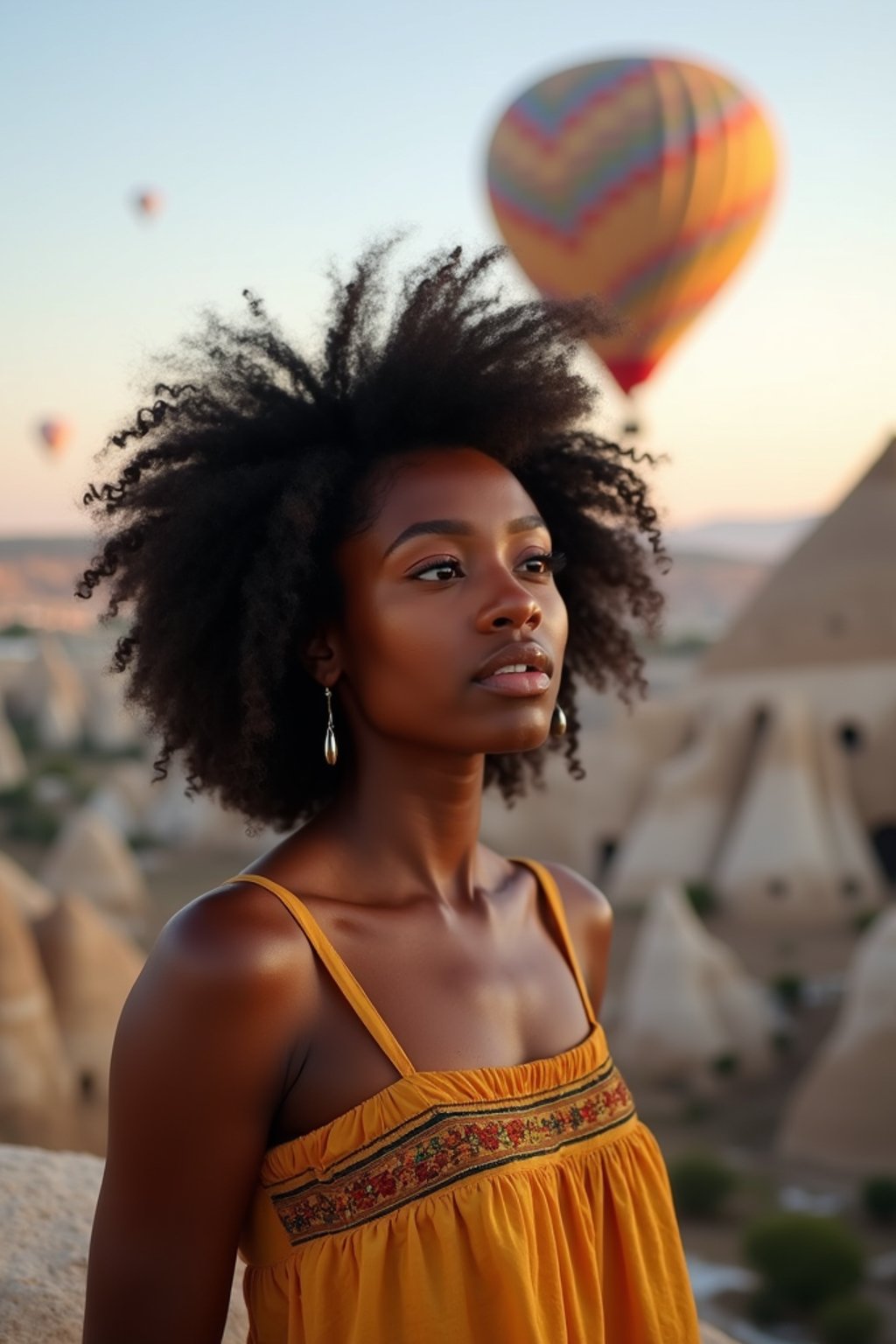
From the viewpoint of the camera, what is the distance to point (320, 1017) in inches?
87.3

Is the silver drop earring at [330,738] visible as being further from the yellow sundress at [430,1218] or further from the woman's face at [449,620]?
the yellow sundress at [430,1218]

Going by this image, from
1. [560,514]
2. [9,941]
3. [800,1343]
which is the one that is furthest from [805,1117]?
[560,514]

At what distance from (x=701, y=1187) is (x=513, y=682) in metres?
13.2

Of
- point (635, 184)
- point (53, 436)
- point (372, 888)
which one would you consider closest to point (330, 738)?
point (372, 888)

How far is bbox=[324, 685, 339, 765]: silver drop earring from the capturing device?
97.2 inches

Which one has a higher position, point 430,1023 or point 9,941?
point 9,941

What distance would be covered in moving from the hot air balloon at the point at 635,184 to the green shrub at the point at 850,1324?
10962mm

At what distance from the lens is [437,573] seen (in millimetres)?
2402

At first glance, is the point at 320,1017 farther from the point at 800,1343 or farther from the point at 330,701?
the point at 800,1343

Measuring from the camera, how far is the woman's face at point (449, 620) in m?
2.37

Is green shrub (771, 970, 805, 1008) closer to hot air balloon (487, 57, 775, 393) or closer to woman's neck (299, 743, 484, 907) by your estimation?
hot air balloon (487, 57, 775, 393)

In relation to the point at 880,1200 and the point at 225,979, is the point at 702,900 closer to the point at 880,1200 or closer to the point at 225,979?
the point at 880,1200

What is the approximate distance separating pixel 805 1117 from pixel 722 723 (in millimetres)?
9871

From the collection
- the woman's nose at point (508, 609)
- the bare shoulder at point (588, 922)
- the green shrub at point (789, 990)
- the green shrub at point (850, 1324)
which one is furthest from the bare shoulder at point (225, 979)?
the green shrub at point (789, 990)
